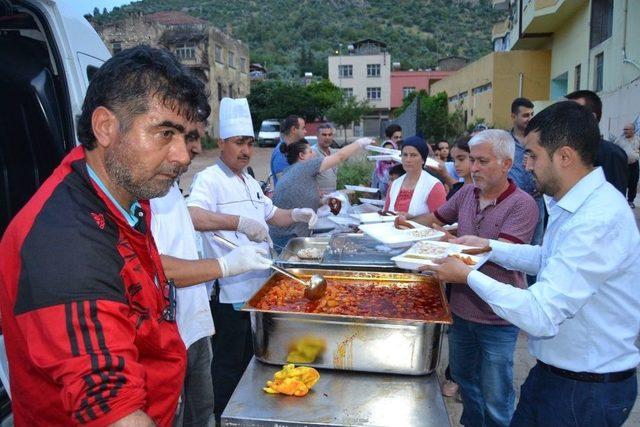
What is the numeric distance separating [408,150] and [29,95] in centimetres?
263

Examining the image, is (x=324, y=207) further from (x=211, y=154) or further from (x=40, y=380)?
(x=211, y=154)

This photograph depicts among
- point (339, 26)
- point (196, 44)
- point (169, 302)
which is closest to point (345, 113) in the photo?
point (196, 44)

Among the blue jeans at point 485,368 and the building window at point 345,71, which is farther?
the building window at point 345,71

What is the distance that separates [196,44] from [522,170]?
25.3m

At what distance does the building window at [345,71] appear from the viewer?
50438mm

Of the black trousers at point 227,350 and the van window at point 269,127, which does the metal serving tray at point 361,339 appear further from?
the van window at point 269,127

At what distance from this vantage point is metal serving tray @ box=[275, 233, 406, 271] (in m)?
2.64

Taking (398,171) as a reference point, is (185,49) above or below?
above

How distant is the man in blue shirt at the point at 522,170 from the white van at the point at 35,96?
282 cm

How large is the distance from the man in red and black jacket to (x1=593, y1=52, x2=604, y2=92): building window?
1343 cm

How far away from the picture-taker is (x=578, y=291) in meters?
1.46

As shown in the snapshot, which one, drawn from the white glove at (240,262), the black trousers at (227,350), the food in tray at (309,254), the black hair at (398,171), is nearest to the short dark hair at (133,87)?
the white glove at (240,262)

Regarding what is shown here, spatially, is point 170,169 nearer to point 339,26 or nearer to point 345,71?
point 345,71

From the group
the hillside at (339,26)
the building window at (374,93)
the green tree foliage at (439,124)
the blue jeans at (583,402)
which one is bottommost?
the blue jeans at (583,402)
